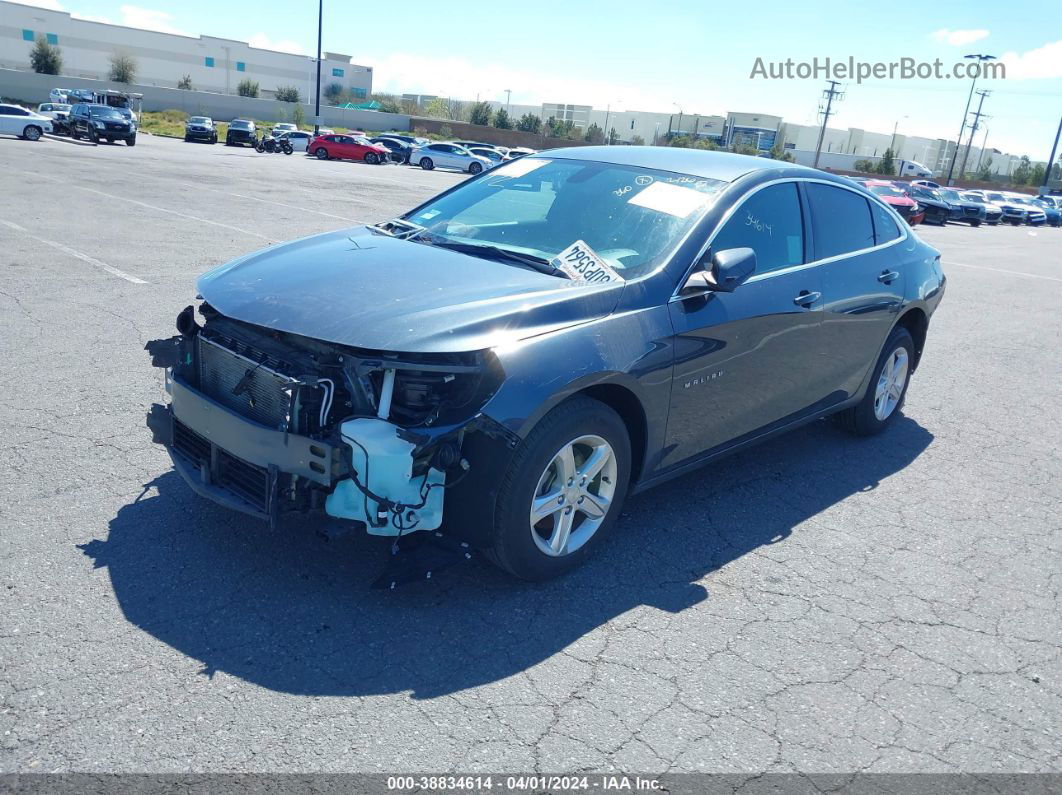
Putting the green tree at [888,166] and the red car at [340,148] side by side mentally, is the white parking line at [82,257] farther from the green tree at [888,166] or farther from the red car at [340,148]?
the green tree at [888,166]

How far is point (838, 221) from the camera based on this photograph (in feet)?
17.5

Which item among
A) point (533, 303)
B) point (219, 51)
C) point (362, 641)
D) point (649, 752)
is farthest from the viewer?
point (219, 51)

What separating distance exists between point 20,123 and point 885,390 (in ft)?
124

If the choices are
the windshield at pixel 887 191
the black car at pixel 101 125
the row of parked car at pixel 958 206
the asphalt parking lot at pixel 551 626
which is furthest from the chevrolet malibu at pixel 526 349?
the black car at pixel 101 125

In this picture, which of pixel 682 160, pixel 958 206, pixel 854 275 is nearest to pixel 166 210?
pixel 682 160

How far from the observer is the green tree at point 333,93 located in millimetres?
117000

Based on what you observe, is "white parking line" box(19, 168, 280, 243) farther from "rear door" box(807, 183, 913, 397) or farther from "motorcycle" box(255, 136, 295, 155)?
"motorcycle" box(255, 136, 295, 155)

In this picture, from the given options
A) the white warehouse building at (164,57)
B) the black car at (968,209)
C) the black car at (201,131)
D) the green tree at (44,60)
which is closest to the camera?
the black car at (968,209)

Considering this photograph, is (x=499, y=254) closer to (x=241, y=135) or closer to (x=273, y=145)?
(x=273, y=145)

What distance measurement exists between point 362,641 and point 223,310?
1.52 m

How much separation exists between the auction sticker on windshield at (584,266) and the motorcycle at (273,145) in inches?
1734

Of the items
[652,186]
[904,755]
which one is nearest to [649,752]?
[904,755]

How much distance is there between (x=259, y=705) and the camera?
2.84 metres

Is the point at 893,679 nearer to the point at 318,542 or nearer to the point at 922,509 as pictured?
the point at 922,509
